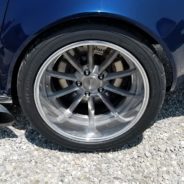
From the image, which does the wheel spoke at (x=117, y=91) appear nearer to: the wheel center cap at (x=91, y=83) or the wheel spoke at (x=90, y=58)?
the wheel center cap at (x=91, y=83)

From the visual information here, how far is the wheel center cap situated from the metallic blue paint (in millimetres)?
530

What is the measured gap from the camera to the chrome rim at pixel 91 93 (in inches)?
114

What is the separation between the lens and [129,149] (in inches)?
123

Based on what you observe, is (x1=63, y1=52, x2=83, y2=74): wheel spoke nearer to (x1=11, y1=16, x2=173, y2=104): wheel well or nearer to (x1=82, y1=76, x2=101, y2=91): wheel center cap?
(x1=82, y1=76, x2=101, y2=91): wheel center cap

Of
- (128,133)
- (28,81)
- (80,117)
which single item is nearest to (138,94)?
(128,133)

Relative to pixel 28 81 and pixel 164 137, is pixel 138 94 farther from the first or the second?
pixel 28 81

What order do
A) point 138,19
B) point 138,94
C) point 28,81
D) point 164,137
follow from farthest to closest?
point 164,137
point 138,94
point 28,81
point 138,19

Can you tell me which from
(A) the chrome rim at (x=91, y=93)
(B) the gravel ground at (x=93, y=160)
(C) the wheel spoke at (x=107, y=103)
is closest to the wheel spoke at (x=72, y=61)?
(A) the chrome rim at (x=91, y=93)

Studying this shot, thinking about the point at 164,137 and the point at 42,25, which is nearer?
the point at 42,25

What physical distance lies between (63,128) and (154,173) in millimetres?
711

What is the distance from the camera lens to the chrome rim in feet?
9.53

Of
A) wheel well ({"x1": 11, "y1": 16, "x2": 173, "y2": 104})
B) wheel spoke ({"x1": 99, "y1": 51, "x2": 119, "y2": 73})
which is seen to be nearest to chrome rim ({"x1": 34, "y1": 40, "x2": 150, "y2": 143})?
wheel spoke ({"x1": 99, "y1": 51, "x2": 119, "y2": 73})

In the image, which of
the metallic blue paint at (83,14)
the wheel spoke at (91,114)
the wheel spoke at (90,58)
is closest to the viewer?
the metallic blue paint at (83,14)

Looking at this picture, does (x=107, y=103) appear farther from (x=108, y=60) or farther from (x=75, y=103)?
(x=108, y=60)
